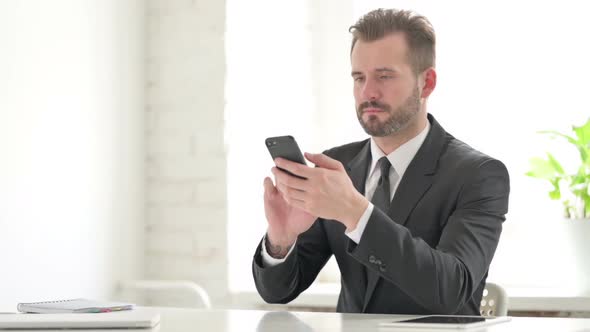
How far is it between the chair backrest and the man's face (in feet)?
1.49

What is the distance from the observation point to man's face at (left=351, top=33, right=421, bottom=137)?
2.33m

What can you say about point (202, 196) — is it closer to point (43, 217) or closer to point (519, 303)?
point (43, 217)

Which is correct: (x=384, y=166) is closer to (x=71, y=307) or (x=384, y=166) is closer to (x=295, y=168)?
(x=295, y=168)

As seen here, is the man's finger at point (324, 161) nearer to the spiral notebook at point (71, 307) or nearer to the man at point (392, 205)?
the man at point (392, 205)

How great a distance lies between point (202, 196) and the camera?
330cm

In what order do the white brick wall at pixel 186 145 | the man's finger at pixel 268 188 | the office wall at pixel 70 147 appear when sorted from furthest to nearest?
the white brick wall at pixel 186 145
the office wall at pixel 70 147
the man's finger at pixel 268 188

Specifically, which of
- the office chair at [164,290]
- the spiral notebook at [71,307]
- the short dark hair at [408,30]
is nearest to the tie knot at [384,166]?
the short dark hair at [408,30]

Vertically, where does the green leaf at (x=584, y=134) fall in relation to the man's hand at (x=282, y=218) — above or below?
above

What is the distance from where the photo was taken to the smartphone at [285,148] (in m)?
1.85

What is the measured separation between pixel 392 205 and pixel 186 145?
1272 mm

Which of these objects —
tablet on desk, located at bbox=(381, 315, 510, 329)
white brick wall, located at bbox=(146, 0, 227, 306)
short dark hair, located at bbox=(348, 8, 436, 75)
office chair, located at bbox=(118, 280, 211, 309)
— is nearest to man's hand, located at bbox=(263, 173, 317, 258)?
tablet on desk, located at bbox=(381, 315, 510, 329)

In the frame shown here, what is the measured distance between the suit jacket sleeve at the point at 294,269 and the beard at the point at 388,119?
0.28m

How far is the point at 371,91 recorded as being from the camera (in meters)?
2.34

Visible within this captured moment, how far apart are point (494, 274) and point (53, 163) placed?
163cm
